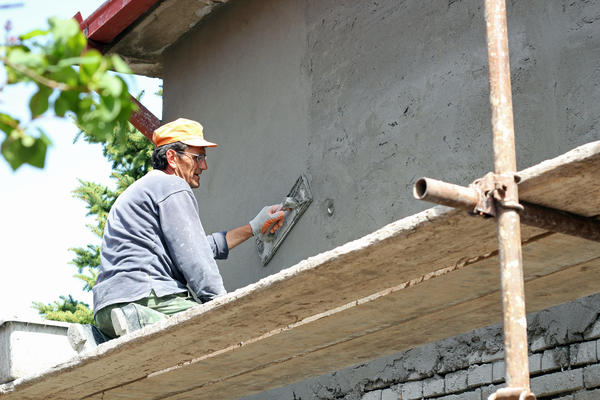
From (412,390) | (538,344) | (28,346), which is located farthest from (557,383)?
(28,346)

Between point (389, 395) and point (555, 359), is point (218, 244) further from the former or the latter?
point (555, 359)

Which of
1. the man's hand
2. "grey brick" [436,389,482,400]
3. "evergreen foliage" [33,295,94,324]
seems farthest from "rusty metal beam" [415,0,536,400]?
Result: "evergreen foliage" [33,295,94,324]

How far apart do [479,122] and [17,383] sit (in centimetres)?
289

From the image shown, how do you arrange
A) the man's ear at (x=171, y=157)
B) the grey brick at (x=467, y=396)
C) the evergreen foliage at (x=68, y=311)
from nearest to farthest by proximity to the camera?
the grey brick at (x=467, y=396)
the man's ear at (x=171, y=157)
the evergreen foliage at (x=68, y=311)

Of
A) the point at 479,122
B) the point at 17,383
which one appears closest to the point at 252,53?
the point at 479,122

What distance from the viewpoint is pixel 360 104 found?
684 cm

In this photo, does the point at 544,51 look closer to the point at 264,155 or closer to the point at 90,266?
the point at 264,155

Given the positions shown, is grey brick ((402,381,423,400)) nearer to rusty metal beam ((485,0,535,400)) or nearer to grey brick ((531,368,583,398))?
grey brick ((531,368,583,398))

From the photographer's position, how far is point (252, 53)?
8.09 meters

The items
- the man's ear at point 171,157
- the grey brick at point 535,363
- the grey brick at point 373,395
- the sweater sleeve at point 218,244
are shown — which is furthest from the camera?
the sweater sleeve at point 218,244

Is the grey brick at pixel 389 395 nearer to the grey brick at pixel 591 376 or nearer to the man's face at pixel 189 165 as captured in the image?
the grey brick at pixel 591 376

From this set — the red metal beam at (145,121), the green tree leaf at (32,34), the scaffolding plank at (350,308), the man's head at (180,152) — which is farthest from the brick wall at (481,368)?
the green tree leaf at (32,34)

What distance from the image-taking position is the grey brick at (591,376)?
5035mm

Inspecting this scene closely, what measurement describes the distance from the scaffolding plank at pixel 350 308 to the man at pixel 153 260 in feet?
0.90
